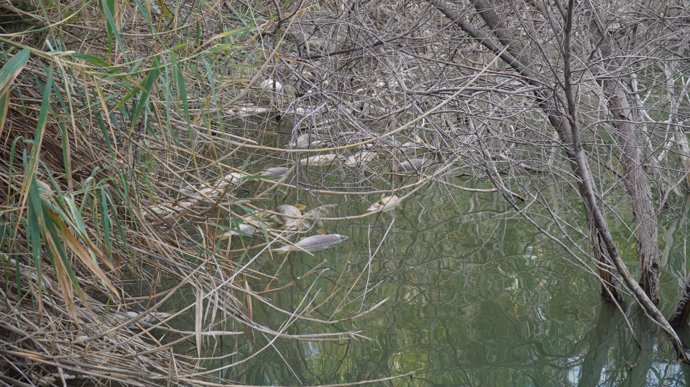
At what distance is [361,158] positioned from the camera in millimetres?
4801

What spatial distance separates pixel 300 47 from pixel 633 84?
155 cm

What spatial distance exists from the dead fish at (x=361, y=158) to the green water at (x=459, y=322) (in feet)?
1.40

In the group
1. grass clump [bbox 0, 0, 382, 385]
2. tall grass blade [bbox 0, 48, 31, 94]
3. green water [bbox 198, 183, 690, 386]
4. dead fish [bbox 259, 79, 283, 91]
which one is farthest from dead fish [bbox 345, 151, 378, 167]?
tall grass blade [bbox 0, 48, 31, 94]

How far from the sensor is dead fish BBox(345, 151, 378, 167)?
4.55 meters

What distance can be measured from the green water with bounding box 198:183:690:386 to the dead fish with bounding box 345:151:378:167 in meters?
0.43

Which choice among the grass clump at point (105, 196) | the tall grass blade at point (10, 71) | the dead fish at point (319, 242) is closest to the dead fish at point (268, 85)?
the grass clump at point (105, 196)

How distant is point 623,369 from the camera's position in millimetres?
3734

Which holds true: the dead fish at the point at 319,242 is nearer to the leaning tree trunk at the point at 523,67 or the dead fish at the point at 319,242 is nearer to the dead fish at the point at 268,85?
the dead fish at the point at 268,85

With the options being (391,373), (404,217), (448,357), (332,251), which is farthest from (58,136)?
(404,217)

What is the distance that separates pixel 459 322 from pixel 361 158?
3.93 ft

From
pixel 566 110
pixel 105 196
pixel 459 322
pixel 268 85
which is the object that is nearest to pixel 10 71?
pixel 105 196

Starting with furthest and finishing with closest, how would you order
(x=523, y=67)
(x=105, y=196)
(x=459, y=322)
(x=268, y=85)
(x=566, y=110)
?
(x=268, y=85), (x=459, y=322), (x=523, y=67), (x=566, y=110), (x=105, y=196)

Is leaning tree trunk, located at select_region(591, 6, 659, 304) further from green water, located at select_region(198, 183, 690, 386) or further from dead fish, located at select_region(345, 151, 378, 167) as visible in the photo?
dead fish, located at select_region(345, 151, 378, 167)

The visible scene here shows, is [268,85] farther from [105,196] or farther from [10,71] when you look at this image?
[10,71]
